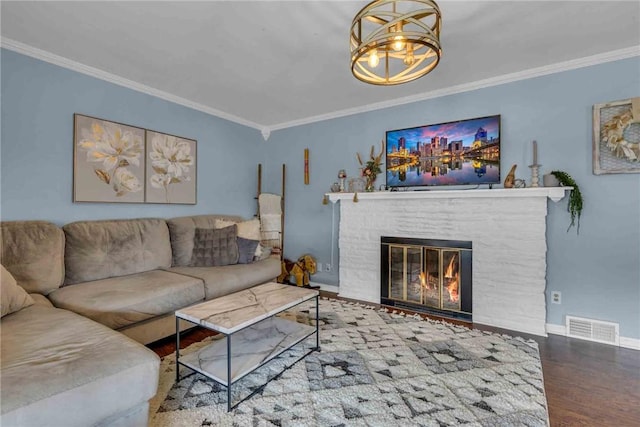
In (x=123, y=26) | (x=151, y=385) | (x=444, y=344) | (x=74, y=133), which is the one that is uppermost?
(x=123, y=26)

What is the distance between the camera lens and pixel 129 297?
7.09ft

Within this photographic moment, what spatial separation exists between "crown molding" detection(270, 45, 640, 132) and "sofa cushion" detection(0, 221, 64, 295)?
3.17 metres

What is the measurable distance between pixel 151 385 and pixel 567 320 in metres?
3.25

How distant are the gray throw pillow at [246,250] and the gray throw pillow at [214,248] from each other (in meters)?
0.05

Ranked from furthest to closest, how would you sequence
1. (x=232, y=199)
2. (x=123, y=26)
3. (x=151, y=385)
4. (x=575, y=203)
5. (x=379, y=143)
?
1. (x=232, y=199)
2. (x=379, y=143)
3. (x=575, y=203)
4. (x=123, y=26)
5. (x=151, y=385)

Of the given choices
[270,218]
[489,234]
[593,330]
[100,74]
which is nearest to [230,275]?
[270,218]

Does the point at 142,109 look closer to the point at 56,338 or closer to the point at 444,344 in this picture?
the point at 56,338

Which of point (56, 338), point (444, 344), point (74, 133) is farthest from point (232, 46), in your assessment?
point (444, 344)

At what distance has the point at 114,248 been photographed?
8.80 feet

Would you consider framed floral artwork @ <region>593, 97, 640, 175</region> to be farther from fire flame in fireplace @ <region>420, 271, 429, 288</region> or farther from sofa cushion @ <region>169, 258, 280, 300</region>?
sofa cushion @ <region>169, 258, 280, 300</region>

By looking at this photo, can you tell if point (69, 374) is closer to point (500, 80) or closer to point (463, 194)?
point (463, 194)

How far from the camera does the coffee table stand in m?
1.69

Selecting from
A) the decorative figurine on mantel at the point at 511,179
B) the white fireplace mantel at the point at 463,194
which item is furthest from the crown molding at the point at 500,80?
the white fireplace mantel at the point at 463,194

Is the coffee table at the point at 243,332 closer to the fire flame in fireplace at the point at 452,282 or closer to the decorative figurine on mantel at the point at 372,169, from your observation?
the fire flame in fireplace at the point at 452,282
